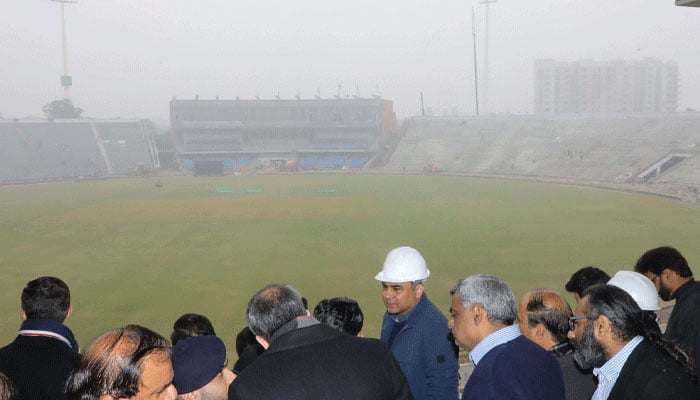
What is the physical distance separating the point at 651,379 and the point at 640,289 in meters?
0.96

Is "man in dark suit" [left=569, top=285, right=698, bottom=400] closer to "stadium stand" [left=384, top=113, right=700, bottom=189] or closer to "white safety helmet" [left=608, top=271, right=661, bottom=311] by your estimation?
"white safety helmet" [left=608, top=271, right=661, bottom=311]

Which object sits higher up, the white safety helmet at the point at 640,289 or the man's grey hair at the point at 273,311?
the man's grey hair at the point at 273,311

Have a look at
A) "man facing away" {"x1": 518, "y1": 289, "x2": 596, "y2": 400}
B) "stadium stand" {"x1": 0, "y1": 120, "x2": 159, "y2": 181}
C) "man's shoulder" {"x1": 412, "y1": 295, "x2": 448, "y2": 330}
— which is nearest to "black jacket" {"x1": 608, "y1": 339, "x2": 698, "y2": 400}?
"man facing away" {"x1": 518, "y1": 289, "x2": 596, "y2": 400}

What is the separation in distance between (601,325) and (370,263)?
1437 centimetres

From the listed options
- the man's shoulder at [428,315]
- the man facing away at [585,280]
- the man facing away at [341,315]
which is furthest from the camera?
the man facing away at [585,280]

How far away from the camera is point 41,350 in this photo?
3.40 metres

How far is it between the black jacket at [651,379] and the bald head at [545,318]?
884 millimetres

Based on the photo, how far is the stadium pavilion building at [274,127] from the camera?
69000mm

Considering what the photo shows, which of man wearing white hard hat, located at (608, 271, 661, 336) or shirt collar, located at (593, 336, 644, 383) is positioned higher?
man wearing white hard hat, located at (608, 271, 661, 336)

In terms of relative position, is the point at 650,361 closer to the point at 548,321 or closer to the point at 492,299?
the point at 492,299

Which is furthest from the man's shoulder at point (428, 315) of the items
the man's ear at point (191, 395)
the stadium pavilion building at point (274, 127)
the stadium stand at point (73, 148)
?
the stadium pavilion building at point (274, 127)

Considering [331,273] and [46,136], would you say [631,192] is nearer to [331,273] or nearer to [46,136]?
[331,273]

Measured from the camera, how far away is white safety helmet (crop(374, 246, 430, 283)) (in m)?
4.13

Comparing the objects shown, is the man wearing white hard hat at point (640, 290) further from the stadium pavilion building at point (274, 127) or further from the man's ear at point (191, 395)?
the stadium pavilion building at point (274, 127)
